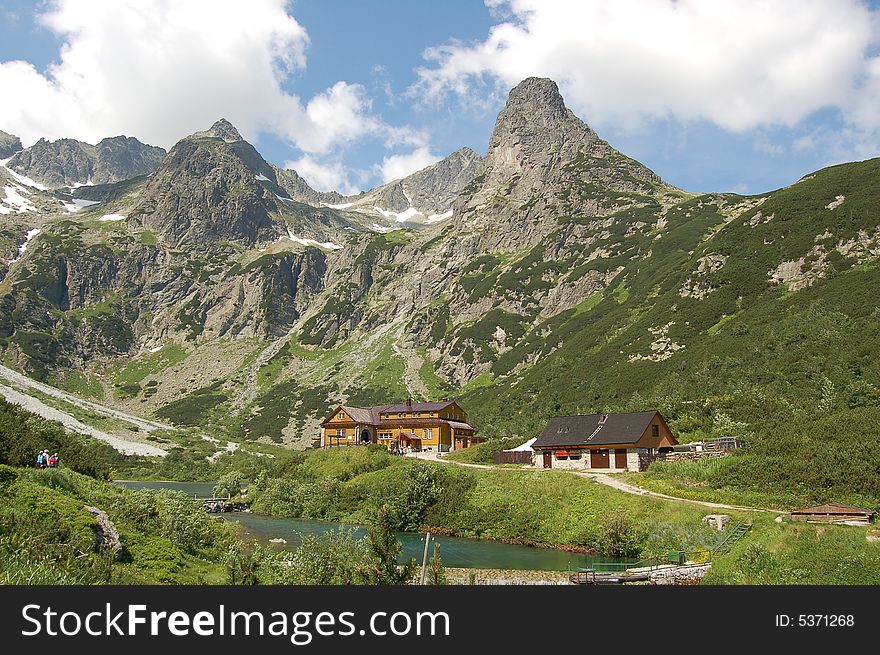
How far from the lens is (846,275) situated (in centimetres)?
8062

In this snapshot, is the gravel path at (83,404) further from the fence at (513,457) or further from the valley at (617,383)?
the fence at (513,457)

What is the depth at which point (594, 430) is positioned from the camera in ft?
199

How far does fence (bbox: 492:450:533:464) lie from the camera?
214 ft

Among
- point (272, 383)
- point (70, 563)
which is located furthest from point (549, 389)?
point (272, 383)

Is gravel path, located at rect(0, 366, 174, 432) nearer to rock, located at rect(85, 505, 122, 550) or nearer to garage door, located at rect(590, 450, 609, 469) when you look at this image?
garage door, located at rect(590, 450, 609, 469)

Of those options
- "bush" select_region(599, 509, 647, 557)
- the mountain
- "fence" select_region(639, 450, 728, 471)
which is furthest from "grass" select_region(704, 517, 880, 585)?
the mountain

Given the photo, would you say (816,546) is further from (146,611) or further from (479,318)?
(479,318)

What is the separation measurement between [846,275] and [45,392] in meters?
191

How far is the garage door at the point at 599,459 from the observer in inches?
2301

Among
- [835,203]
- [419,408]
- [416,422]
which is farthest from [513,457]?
[835,203]

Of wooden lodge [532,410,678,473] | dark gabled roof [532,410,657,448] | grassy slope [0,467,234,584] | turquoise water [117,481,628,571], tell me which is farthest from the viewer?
dark gabled roof [532,410,657,448]

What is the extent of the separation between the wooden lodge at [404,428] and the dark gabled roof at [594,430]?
28269 millimetres

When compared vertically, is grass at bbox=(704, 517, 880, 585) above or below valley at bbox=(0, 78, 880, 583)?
below

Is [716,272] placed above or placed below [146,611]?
above
